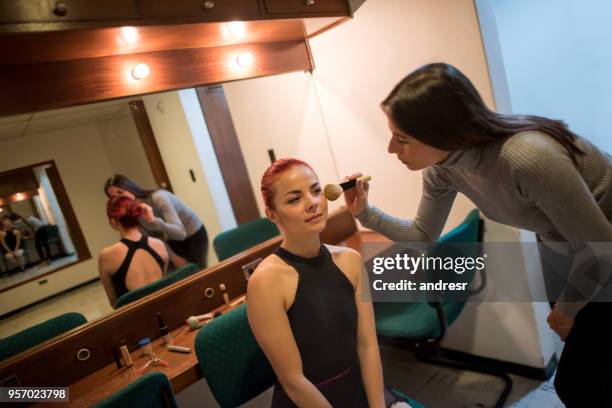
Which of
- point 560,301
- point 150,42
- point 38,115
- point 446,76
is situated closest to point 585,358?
point 560,301

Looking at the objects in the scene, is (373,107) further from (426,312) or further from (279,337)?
(279,337)

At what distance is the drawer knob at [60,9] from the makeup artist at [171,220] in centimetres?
64

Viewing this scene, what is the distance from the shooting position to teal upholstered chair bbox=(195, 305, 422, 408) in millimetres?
1246

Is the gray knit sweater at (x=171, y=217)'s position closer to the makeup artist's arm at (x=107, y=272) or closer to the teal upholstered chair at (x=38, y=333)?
the makeup artist's arm at (x=107, y=272)

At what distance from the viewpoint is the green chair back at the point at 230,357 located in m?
1.25

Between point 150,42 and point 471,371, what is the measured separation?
217 centimetres

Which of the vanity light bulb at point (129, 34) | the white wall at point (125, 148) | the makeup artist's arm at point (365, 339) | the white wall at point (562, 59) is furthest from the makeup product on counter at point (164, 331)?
the white wall at point (562, 59)

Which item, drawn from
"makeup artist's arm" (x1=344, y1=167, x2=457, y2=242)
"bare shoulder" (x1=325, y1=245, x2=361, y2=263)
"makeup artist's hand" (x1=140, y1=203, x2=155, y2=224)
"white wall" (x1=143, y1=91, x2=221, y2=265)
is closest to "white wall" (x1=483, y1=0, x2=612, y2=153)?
"makeup artist's arm" (x1=344, y1=167, x2=457, y2=242)

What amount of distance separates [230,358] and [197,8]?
123 centimetres

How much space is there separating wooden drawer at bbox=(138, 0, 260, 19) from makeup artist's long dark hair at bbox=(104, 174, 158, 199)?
0.65m

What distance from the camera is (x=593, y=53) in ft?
5.82

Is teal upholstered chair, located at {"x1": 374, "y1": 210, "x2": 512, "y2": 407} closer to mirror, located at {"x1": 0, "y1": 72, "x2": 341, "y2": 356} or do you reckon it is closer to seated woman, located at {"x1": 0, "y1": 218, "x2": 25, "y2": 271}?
mirror, located at {"x1": 0, "y1": 72, "x2": 341, "y2": 356}

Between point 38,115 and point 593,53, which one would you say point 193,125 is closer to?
point 38,115

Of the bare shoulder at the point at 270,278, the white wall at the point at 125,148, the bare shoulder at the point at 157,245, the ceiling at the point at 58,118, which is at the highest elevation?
the ceiling at the point at 58,118
